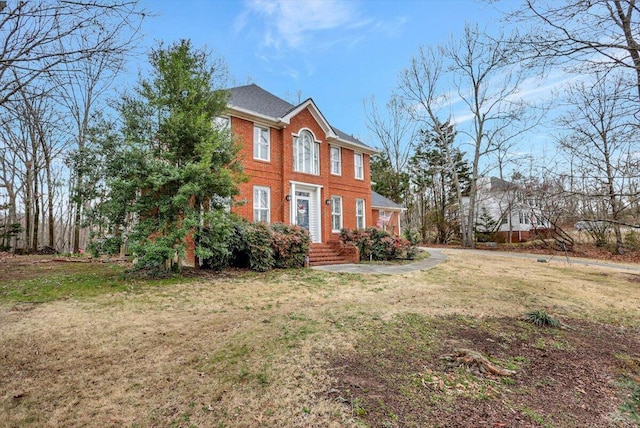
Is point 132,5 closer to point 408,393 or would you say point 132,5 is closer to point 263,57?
point 408,393

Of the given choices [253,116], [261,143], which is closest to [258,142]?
[261,143]

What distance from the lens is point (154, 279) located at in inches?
313

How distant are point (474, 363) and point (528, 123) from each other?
82.6 ft

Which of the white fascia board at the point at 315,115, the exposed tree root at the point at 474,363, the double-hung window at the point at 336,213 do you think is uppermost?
the white fascia board at the point at 315,115

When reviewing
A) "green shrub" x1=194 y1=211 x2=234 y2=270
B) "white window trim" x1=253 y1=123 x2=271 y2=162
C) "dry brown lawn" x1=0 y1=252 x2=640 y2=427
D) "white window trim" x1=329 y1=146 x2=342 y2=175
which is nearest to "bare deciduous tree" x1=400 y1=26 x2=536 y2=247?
"white window trim" x1=329 y1=146 x2=342 y2=175

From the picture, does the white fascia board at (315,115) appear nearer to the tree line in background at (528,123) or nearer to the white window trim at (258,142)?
the white window trim at (258,142)

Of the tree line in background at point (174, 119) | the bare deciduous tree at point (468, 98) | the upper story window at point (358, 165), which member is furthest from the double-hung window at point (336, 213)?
the bare deciduous tree at point (468, 98)

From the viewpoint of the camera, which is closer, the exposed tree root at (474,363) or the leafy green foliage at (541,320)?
the exposed tree root at (474,363)

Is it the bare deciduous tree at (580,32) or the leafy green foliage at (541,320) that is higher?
the bare deciduous tree at (580,32)

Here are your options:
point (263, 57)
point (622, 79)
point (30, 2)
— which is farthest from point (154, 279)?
point (263, 57)

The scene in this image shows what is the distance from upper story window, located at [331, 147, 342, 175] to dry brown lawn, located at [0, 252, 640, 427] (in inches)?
356

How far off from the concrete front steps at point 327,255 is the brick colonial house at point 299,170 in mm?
45

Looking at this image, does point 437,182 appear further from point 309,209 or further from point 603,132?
point 603,132

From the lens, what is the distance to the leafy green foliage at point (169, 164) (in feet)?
25.5
